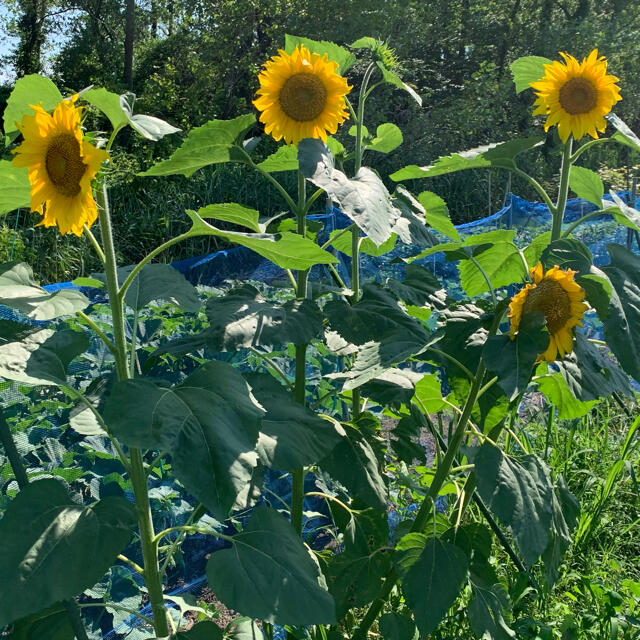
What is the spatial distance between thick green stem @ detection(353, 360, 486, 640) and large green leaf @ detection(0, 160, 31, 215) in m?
0.84

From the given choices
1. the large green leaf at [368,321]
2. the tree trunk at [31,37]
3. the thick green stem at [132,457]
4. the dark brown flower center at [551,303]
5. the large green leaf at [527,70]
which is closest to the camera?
the thick green stem at [132,457]

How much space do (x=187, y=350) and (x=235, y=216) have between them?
25 centimetres

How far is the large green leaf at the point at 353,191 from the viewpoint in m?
1.15

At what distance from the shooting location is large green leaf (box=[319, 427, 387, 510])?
4.71 ft

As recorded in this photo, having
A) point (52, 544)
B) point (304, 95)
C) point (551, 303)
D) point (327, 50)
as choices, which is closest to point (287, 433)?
point (52, 544)

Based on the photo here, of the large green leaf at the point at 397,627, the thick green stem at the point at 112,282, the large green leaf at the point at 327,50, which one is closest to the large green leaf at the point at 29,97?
the thick green stem at the point at 112,282

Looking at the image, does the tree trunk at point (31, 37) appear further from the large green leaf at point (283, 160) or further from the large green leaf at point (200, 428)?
the large green leaf at point (200, 428)

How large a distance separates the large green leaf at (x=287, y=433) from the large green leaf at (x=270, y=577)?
0.14 m

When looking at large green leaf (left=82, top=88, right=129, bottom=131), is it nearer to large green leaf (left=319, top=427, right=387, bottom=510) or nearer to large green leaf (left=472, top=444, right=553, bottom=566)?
large green leaf (left=319, top=427, right=387, bottom=510)

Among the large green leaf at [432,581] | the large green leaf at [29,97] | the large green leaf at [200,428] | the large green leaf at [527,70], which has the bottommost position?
the large green leaf at [432,581]

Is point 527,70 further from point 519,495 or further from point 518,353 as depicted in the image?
point 519,495

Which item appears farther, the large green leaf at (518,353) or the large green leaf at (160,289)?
the large green leaf at (160,289)

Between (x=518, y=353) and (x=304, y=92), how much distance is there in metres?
0.72

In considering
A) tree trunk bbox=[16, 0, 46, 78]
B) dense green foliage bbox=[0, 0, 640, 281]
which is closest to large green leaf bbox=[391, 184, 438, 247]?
dense green foliage bbox=[0, 0, 640, 281]
